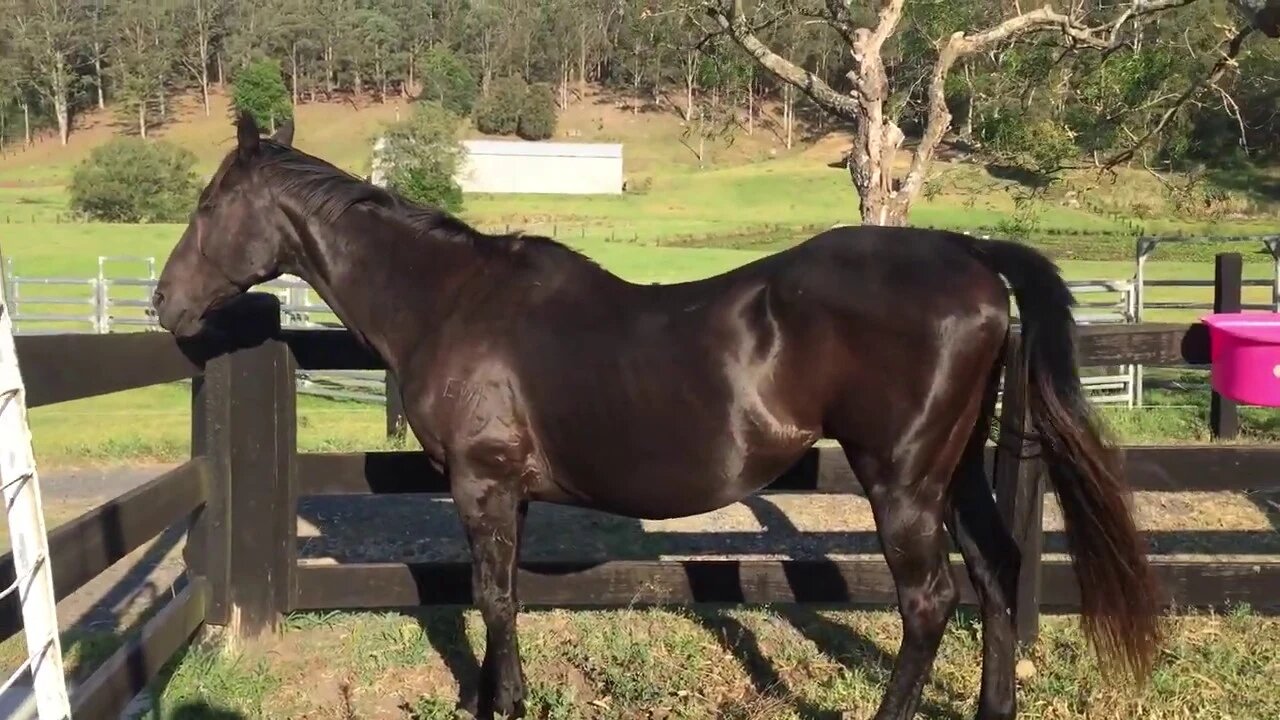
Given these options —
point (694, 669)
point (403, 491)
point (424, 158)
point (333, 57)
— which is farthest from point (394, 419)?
point (333, 57)

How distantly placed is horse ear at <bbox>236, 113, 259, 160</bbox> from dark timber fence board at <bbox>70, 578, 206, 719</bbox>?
1.75 m

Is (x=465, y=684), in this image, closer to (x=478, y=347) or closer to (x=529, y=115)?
(x=478, y=347)

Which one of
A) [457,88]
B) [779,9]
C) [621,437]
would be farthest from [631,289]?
[457,88]

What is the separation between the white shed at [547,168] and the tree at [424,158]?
14463mm

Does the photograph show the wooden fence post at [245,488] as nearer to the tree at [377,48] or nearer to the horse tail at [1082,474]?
the horse tail at [1082,474]

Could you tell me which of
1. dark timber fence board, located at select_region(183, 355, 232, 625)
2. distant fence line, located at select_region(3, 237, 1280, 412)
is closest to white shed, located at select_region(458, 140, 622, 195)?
distant fence line, located at select_region(3, 237, 1280, 412)

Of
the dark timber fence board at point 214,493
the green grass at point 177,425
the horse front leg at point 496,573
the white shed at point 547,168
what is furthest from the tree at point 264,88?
the horse front leg at point 496,573

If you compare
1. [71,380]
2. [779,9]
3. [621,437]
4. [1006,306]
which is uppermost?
[779,9]

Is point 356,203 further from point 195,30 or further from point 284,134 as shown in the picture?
point 195,30

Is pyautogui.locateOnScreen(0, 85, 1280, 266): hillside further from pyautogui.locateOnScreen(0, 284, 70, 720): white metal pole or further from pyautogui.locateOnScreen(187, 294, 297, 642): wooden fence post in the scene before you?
pyautogui.locateOnScreen(0, 284, 70, 720): white metal pole

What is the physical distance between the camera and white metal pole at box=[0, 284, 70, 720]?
5.09 feet

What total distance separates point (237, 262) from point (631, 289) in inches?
60.2

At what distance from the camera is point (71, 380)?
297 centimetres

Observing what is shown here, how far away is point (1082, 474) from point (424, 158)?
4395 cm
